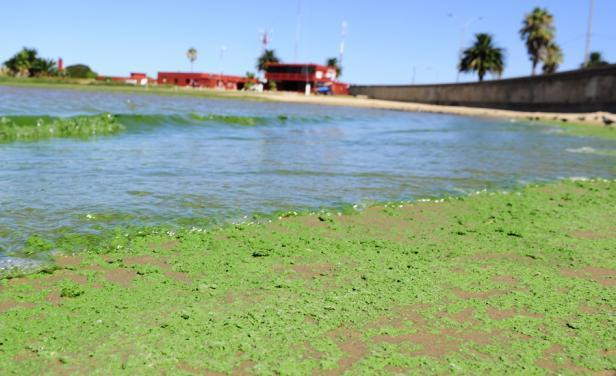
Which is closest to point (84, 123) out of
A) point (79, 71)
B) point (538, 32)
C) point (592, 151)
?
point (592, 151)

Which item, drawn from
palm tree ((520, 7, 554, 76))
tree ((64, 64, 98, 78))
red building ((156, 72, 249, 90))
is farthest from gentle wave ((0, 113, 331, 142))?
tree ((64, 64, 98, 78))

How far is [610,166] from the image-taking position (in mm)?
13836

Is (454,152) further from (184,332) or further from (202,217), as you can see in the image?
(184,332)

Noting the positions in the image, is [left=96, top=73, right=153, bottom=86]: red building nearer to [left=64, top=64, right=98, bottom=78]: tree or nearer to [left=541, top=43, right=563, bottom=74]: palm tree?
[left=64, top=64, right=98, bottom=78]: tree

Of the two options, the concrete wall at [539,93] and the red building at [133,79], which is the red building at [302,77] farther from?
the red building at [133,79]

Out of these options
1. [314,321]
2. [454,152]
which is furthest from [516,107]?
[314,321]

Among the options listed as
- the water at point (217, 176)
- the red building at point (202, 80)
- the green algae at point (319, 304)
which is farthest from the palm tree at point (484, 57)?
the green algae at point (319, 304)

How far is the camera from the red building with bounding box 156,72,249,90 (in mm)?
127562

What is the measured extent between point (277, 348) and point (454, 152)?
14876 mm

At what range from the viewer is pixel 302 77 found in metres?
114

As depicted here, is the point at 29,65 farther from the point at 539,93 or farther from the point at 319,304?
the point at 319,304

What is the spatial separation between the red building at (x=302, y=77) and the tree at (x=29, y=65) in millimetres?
55524

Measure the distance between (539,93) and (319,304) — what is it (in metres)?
60.8

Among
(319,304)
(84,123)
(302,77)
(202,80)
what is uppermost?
(302,77)
